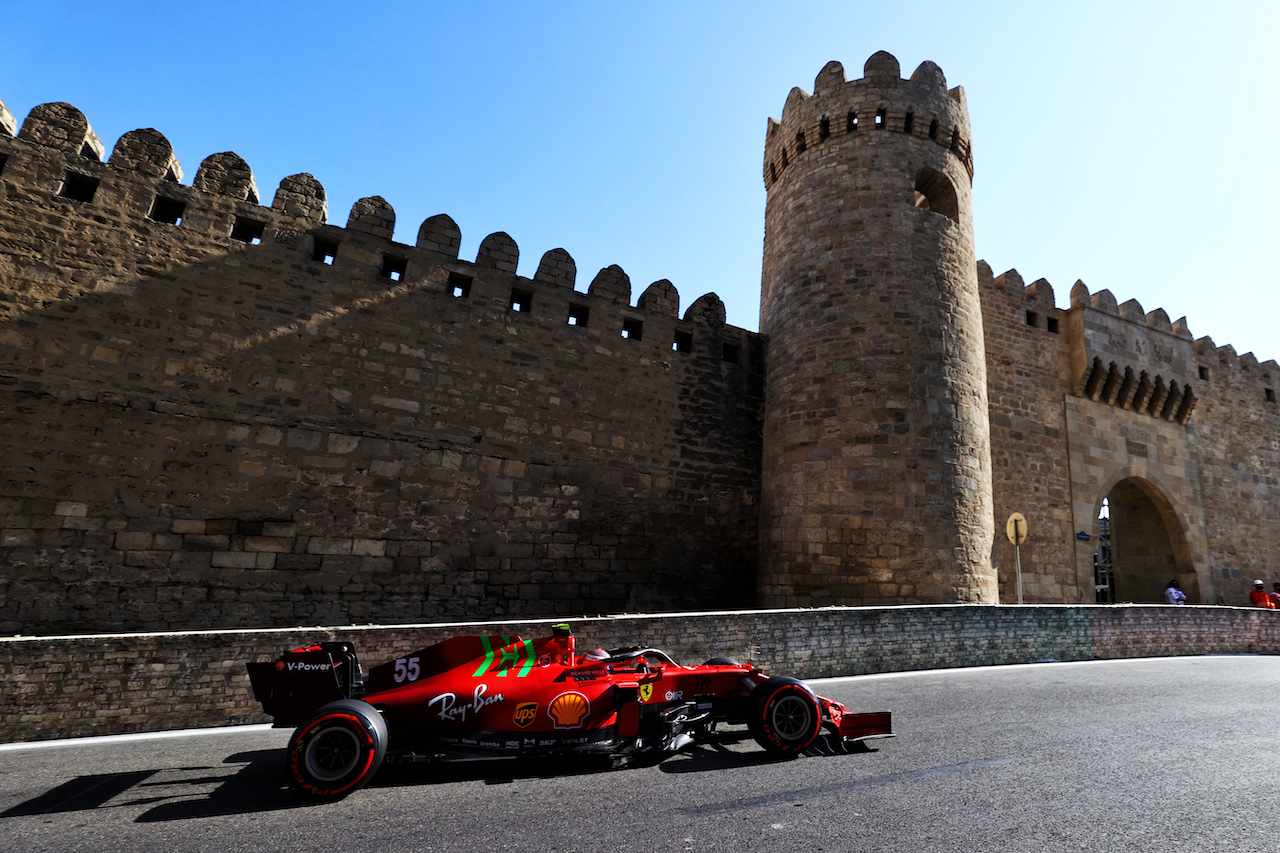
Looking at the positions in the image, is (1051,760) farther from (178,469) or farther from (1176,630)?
(178,469)

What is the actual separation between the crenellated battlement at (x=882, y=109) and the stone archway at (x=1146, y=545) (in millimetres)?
9738

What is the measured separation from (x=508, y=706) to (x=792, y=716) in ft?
6.18

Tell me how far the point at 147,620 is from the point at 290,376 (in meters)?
3.53

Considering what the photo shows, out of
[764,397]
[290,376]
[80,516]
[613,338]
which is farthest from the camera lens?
[764,397]

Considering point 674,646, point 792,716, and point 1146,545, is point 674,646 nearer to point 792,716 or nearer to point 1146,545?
point 792,716

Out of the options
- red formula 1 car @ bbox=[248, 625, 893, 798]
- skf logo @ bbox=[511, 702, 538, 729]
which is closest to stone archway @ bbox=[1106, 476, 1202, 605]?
red formula 1 car @ bbox=[248, 625, 893, 798]

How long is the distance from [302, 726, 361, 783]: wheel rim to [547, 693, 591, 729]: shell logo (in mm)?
1113

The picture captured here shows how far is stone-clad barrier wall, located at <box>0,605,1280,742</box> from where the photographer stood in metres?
4.79

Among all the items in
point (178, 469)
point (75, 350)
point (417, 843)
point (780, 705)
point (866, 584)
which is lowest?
point (417, 843)

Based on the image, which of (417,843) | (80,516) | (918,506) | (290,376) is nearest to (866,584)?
(918,506)

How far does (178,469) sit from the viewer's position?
8.04 meters

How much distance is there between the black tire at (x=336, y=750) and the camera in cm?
328

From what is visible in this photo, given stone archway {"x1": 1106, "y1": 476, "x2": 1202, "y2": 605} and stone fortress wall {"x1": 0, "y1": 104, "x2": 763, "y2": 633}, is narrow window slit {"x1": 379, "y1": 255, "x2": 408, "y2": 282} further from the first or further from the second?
stone archway {"x1": 1106, "y1": 476, "x2": 1202, "y2": 605}

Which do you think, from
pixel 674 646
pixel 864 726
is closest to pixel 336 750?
pixel 864 726
